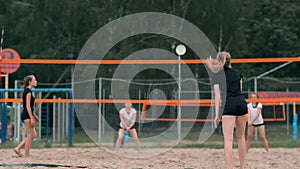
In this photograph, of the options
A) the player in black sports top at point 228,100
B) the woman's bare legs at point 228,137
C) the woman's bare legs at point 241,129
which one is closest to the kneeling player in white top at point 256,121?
the woman's bare legs at point 241,129

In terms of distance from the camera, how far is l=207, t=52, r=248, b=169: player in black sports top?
691 centimetres

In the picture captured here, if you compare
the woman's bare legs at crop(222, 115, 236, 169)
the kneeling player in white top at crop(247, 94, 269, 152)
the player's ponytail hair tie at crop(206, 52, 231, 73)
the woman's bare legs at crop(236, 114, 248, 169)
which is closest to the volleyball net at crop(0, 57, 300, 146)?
the kneeling player in white top at crop(247, 94, 269, 152)

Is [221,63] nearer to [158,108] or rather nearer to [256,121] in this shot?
[256,121]

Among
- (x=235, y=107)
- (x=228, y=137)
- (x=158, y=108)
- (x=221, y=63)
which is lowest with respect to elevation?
(x=228, y=137)

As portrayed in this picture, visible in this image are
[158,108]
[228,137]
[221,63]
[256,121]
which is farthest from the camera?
[158,108]

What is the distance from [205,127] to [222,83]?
9.35m

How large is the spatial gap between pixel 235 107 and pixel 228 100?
0.12 m

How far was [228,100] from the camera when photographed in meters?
6.98

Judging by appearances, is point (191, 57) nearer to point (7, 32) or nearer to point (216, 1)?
point (216, 1)

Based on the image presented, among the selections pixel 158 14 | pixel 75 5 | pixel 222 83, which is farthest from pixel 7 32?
pixel 222 83

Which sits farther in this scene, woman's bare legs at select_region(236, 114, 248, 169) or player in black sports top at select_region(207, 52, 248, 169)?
woman's bare legs at select_region(236, 114, 248, 169)

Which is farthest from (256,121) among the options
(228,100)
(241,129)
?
(228,100)

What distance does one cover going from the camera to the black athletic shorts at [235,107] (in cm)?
692

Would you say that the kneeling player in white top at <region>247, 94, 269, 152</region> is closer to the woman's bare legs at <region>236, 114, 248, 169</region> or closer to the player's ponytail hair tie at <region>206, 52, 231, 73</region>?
the woman's bare legs at <region>236, 114, 248, 169</region>
